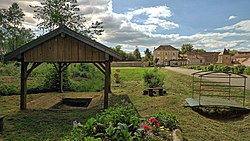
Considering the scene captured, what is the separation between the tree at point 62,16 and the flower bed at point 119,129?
44.5ft

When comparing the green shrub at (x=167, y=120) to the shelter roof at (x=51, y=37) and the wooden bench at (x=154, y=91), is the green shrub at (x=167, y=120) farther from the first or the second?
the wooden bench at (x=154, y=91)

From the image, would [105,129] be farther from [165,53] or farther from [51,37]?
[165,53]

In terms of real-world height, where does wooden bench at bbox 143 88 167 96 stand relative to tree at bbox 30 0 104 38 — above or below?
below

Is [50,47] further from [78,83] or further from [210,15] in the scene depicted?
[210,15]

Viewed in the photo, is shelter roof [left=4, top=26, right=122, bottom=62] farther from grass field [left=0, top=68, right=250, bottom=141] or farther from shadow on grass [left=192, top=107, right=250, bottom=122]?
shadow on grass [left=192, top=107, right=250, bottom=122]

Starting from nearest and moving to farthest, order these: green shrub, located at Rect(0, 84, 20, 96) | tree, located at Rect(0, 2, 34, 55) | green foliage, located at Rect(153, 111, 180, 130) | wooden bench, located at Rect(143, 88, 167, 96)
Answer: green foliage, located at Rect(153, 111, 180, 130), wooden bench, located at Rect(143, 88, 167, 96), green shrub, located at Rect(0, 84, 20, 96), tree, located at Rect(0, 2, 34, 55)

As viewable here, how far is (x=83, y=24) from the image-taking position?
17516 millimetres

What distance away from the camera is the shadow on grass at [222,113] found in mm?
7667

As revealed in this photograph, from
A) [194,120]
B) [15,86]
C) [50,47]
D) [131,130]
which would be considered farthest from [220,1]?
[15,86]

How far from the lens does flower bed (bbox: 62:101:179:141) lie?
2936mm

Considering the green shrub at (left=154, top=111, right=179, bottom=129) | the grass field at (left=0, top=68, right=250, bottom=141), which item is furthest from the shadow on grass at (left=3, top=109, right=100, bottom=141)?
the green shrub at (left=154, top=111, right=179, bottom=129)

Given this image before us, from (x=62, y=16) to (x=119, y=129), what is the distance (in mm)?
15031

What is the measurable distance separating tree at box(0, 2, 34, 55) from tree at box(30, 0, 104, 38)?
1916 cm

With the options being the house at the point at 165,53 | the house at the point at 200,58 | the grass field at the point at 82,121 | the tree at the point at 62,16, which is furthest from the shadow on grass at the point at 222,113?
the house at the point at 165,53
